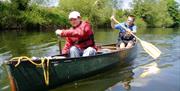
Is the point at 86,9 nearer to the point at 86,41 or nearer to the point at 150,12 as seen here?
the point at 150,12

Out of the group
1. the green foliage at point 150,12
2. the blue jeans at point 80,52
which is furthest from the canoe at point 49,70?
the green foliage at point 150,12

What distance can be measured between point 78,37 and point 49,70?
1.34 m

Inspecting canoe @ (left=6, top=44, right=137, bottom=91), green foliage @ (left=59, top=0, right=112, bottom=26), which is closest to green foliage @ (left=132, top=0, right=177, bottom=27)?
green foliage @ (left=59, top=0, right=112, bottom=26)

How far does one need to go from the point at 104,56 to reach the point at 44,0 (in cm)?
2835

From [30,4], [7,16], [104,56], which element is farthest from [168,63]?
[30,4]

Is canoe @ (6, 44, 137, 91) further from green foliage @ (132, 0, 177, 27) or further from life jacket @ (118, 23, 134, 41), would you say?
green foliage @ (132, 0, 177, 27)

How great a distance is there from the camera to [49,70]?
20.8 feet

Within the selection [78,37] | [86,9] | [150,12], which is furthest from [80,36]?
[150,12]

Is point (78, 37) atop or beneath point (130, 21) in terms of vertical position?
beneath

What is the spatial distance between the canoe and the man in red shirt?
34 centimetres

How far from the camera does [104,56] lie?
8055 millimetres

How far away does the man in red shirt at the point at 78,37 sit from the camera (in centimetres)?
697

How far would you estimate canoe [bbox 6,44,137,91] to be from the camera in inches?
233

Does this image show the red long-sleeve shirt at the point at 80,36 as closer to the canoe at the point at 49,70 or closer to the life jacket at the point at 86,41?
the life jacket at the point at 86,41
